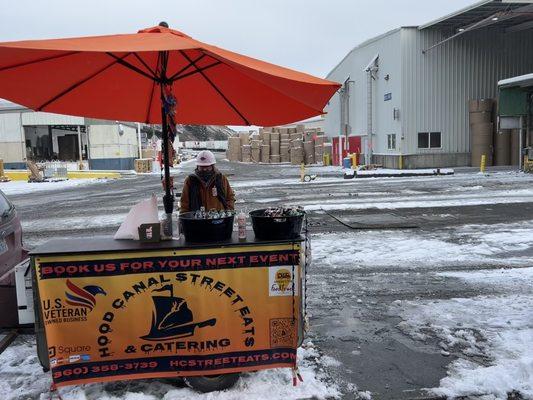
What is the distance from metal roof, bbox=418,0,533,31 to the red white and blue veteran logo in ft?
81.5

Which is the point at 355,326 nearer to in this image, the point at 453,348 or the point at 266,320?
the point at 453,348

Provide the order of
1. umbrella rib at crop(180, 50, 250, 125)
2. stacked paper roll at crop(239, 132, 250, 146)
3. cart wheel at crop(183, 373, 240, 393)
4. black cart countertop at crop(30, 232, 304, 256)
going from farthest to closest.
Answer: stacked paper roll at crop(239, 132, 250, 146)
umbrella rib at crop(180, 50, 250, 125)
cart wheel at crop(183, 373, 240, 393)
black cart countertop at crop(30, 232, 304, 256)

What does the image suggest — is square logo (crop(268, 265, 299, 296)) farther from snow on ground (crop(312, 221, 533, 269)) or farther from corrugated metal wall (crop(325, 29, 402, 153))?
corrugated metal wall (crop(325, 29, 402, 153))

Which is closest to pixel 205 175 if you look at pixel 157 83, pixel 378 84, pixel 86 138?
pixel 157 83

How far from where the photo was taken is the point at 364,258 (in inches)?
310

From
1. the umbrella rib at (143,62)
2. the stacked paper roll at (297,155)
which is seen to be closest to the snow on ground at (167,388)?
the umbrella rib at (143,62)

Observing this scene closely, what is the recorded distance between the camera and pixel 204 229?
3715 mm

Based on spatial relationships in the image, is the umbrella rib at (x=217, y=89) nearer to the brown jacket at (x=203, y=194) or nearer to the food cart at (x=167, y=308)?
the brown jacket at (x=203, y=194)

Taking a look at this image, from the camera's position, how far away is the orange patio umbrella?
3270 millimetres

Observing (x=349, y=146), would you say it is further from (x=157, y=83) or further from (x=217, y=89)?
(x=157, y=83)

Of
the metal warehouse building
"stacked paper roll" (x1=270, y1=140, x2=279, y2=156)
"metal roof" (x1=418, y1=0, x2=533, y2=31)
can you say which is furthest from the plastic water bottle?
"stacked paper roll" (x1=270, y1=140, x2=279, y2=156)

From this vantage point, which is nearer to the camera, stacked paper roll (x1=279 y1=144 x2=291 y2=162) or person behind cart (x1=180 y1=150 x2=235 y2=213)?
person behind cart (x1=180 y1=150 x2=235 y2=213)

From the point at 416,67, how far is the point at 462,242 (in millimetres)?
21583

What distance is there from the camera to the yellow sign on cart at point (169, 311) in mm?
3584
